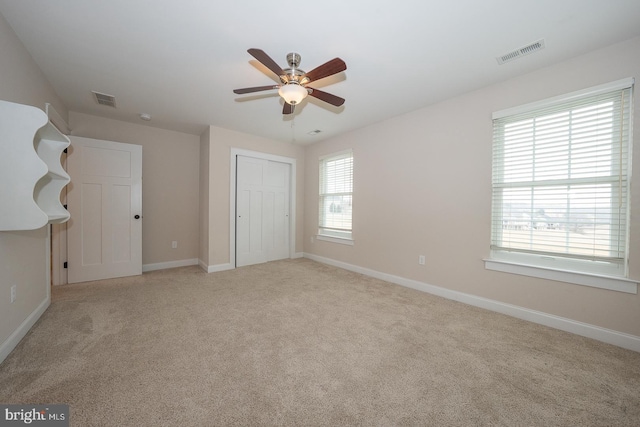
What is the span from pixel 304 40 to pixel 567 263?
3.16 metres

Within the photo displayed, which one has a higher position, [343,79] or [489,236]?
[343,79]

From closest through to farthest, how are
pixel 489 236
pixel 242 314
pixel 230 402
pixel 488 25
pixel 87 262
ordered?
pixel 230 402, pixel 488 25, pixel 242 314, pixel 489 236, pixel 87 262

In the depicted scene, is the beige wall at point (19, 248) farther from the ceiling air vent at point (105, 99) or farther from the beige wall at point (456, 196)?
the beige wall at point (456, 196)

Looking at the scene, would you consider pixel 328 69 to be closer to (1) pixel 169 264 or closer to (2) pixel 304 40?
(2) pixel 304 40

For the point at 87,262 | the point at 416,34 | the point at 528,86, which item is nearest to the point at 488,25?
the point at 416,34

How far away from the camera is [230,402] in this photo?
1390 mm

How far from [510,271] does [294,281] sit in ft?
8.80

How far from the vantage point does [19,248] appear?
2.06m

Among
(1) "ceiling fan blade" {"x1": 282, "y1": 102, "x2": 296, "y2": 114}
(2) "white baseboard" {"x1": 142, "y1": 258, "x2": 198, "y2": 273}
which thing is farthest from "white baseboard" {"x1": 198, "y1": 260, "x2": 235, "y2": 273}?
(1) "ceiling fan blade" {"x1": 282, "y1": 102, "x2": 296, "y2": 114}

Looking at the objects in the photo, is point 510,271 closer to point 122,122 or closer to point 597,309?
point 597,309

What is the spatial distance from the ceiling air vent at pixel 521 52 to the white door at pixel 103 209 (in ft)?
15.9

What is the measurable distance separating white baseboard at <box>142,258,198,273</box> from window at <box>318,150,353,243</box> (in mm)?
2531

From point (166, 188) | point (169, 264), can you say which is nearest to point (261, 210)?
point (166, 188)

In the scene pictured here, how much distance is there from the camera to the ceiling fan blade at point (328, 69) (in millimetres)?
1754
